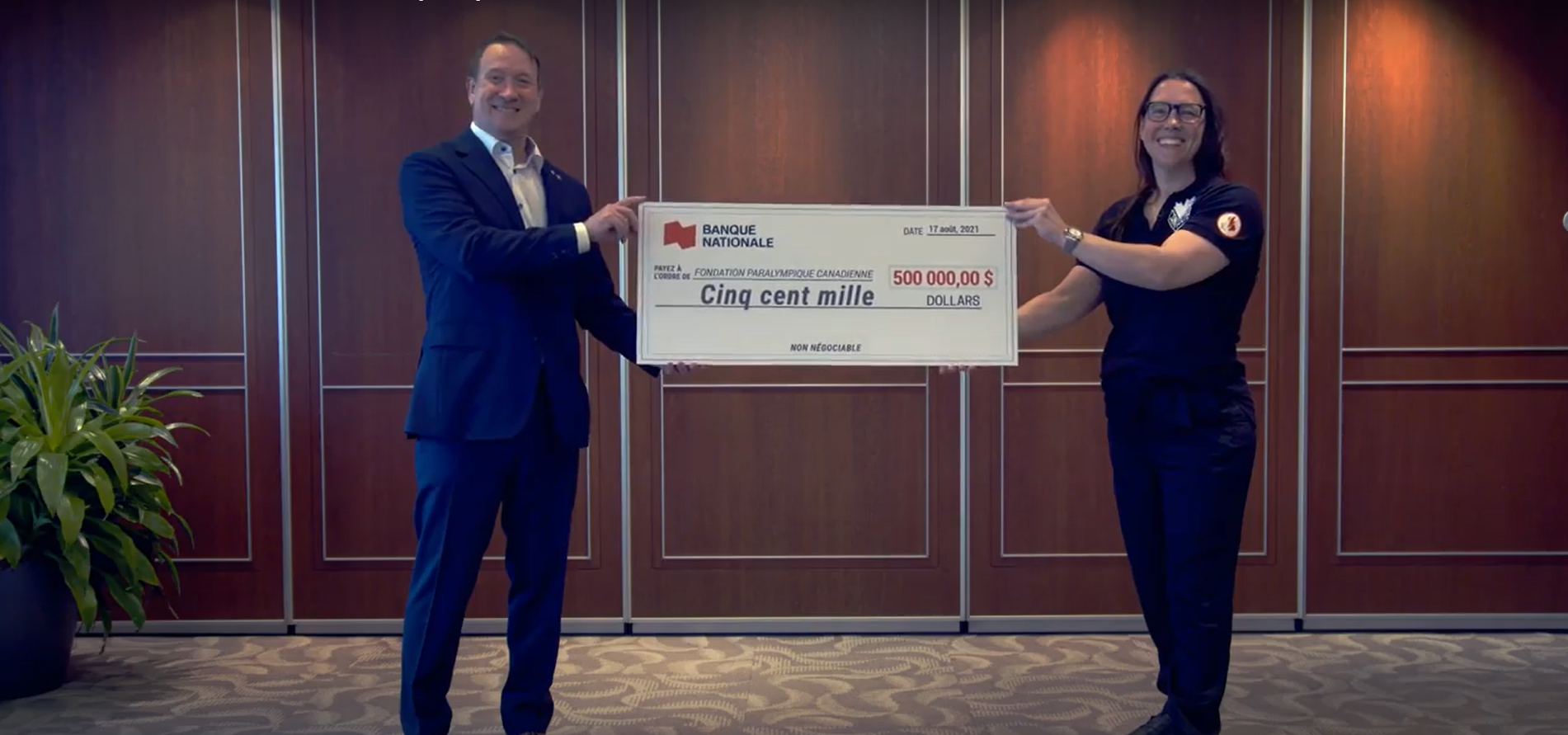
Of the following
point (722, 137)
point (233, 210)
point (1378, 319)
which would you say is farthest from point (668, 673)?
point (1378, 319)

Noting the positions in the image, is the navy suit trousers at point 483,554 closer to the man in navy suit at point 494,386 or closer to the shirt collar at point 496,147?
the man in navy suit at point 494,386

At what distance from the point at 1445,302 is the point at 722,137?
268 cm

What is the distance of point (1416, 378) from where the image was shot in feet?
13.9

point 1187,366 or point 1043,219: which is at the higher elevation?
point 1043,219

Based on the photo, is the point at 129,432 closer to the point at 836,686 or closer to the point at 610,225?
the point at 610,225

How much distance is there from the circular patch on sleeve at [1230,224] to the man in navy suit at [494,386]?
50.9 inches

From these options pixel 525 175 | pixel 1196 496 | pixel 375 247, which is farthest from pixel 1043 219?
pixel 375 247

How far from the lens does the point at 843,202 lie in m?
4.23

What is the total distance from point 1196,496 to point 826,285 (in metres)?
0.97

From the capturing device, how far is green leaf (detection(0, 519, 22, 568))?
3.28 m

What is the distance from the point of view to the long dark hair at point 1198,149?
2.60 metres

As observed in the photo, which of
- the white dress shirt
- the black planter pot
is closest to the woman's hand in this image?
the white dress shirt

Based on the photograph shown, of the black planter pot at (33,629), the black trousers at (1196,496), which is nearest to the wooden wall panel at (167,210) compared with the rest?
the black planter pot at (33,629)

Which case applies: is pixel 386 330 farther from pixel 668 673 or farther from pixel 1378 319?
pixel 1378 319
